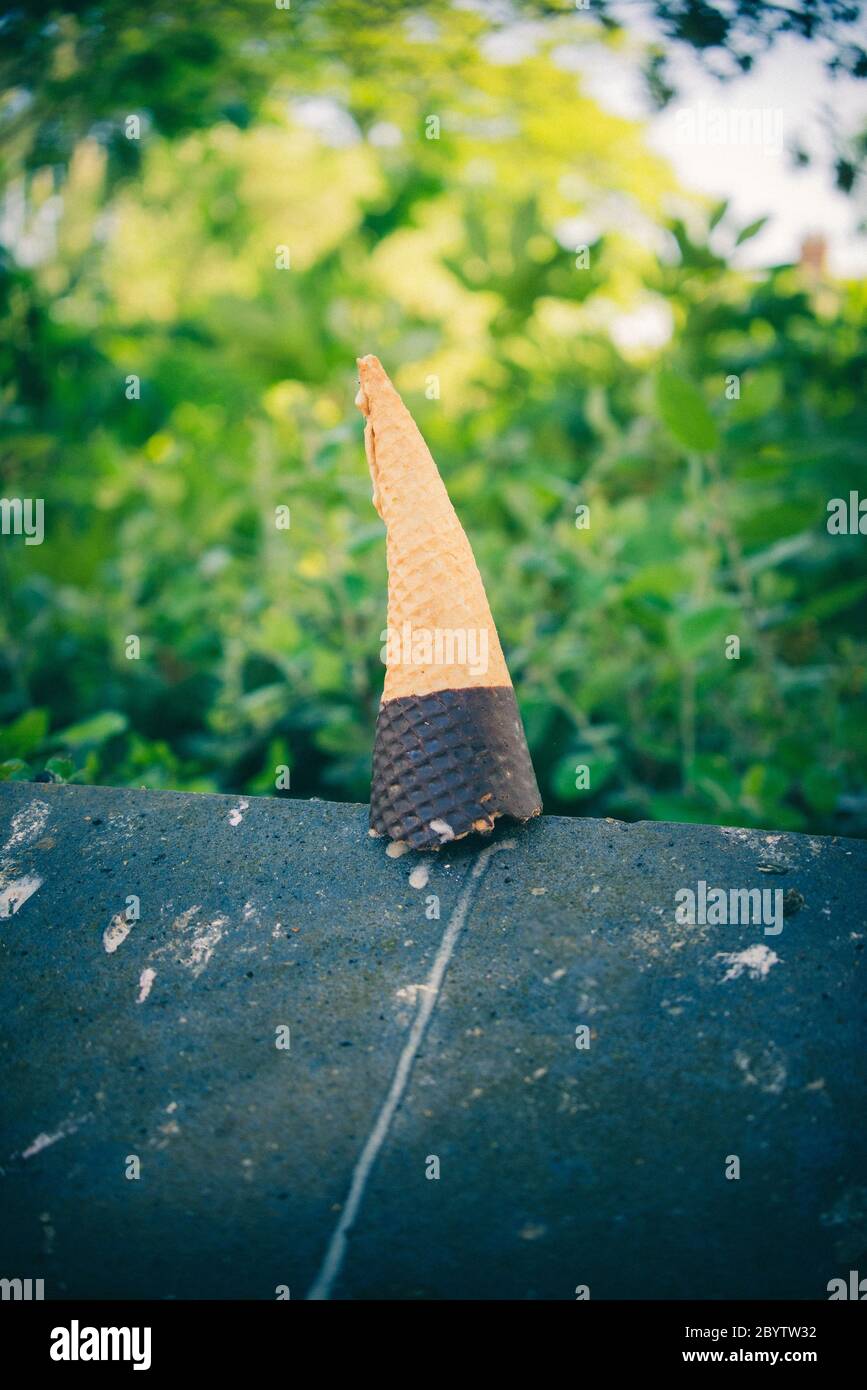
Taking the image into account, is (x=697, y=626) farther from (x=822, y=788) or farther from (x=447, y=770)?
(x=447, y=770)

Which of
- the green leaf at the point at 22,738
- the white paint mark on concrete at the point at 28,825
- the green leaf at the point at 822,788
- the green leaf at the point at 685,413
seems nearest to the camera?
the white paint mark on concrete at the point at 28,825

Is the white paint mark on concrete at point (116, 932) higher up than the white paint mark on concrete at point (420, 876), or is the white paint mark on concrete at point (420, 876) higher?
the white paint mark on concrete at point (420, 876)

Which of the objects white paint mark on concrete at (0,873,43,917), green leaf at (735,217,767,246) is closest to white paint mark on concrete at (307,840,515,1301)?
white paint mark on concrete at (0,873,43,917)

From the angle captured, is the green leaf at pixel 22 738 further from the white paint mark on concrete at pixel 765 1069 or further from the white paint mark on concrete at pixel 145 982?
the white paint mark on concrete at pixel 765 1069

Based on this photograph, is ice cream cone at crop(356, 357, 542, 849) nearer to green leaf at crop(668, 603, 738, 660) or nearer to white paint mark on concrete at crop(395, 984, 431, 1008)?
white paint mark on concrete at crop(395, 984, 431, 1008)

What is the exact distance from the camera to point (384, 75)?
330 cm

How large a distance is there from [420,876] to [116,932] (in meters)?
0.37

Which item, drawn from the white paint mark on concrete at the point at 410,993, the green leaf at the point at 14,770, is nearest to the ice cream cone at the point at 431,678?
the white paint mark on concrete at the point at 410,993

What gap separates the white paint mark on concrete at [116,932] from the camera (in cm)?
130

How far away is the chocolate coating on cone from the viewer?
133 centimetres

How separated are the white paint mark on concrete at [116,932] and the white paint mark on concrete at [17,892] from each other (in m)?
0.12

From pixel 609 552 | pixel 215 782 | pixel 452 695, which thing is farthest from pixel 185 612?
pixel 452 695

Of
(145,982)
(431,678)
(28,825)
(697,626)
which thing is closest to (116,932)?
(145,982)

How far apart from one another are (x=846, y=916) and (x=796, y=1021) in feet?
0.51
